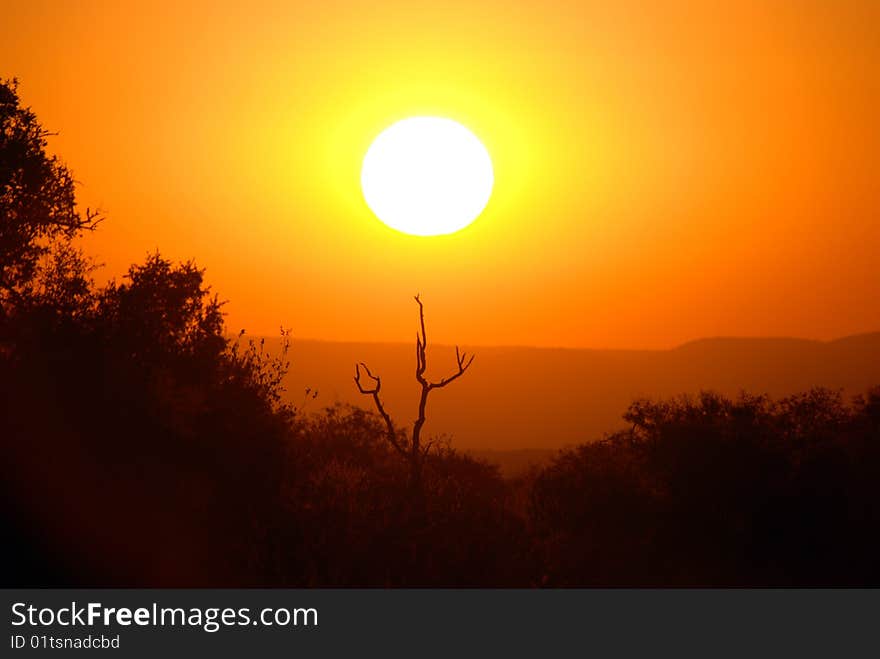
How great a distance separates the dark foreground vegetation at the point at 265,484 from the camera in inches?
850

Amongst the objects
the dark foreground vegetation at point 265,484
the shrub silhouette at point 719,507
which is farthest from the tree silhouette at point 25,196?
the shrub silhouette at point 719,507

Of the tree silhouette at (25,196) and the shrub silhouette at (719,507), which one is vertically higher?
the tree silhouette at (25,196)

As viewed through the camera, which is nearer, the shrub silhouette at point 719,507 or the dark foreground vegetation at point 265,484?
the dark foreground vegetation at point 265,484

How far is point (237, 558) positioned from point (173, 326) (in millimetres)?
6436

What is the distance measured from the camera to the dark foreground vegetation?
21.6 m

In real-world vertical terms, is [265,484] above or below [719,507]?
above

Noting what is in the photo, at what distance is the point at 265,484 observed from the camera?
24.8m

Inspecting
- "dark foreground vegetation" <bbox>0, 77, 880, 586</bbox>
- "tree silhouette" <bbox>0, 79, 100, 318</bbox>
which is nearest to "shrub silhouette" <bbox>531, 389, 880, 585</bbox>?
"dark foreground vegetation" <bbox>0, 77, 880, 586</bbox>

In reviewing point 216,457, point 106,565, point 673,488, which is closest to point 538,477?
point 673,488

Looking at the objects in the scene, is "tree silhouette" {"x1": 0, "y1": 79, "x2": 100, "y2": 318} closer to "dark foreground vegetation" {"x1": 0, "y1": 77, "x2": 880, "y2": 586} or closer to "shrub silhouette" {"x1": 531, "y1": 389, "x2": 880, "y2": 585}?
"dark foreground vegetation" {"x1": 0, "y1": 77, "x2": 880, "y2": 586}

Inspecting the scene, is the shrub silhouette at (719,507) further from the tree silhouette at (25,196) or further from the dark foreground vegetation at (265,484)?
the tree silhouette at (25,196)

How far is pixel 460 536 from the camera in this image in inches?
938

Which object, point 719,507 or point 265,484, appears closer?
point 265,484
